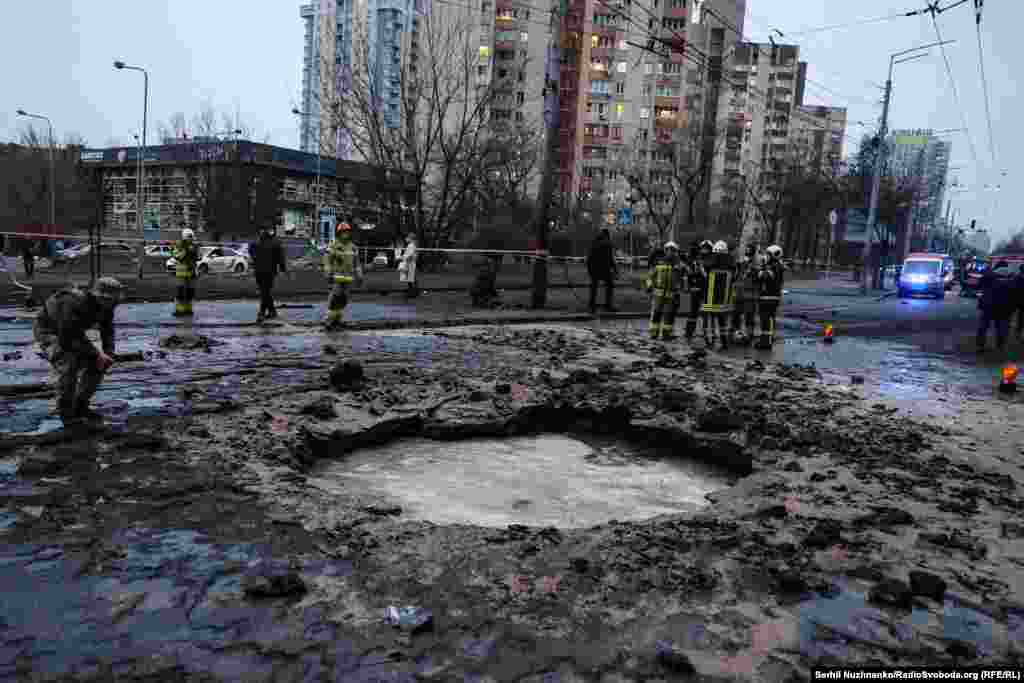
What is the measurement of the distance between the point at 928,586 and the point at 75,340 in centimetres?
661

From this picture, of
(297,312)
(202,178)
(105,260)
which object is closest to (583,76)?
(202,178)

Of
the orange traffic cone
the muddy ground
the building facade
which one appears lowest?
the muddy ground

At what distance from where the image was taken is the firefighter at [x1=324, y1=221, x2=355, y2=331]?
13531 millimetres

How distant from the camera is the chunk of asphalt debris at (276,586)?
11.7 feet

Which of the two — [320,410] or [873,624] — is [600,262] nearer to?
[320,410]

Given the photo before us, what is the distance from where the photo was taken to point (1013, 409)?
9.73 meters

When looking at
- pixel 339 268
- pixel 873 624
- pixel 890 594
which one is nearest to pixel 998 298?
pixel 339 268

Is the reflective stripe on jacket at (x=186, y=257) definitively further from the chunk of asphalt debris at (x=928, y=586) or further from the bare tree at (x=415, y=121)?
the bare tree at (x=415, y=121)

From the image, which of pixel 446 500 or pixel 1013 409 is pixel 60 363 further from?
pixel 1013 409

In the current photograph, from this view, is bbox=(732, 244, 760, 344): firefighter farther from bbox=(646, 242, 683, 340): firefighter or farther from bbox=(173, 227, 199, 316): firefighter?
bbox=(173, 227, 199, 316): firefighter

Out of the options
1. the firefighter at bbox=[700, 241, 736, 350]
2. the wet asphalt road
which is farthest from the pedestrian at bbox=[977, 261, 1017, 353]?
the firefighter at bbox=[700, 241, 736, 350]

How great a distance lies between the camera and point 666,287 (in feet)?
47.5

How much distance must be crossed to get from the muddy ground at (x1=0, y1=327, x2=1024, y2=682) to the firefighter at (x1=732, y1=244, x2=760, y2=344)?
7827 millimetres

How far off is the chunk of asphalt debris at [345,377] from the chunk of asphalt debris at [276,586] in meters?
4.88
